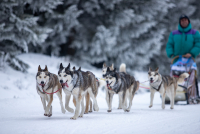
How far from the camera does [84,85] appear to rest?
623 centimetres

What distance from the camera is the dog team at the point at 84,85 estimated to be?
19.1 ft

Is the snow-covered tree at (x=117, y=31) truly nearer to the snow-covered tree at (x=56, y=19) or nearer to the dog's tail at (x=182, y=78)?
the snow-covered tree at (x=56, y=19)

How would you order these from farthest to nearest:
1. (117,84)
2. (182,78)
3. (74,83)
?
1. (182,78)
2. (117,84)
3. (74,83)

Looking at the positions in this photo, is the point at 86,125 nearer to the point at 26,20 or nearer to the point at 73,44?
the point at 26,20

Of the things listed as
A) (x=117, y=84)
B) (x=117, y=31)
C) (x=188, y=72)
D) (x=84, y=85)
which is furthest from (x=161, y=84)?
(x=117, y=31)

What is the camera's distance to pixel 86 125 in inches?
193

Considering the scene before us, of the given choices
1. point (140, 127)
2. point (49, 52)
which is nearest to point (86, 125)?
point (140, 127)

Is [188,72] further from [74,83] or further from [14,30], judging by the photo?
[14,30]

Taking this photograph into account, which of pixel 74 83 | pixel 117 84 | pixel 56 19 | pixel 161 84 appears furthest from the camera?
pixel 56 19

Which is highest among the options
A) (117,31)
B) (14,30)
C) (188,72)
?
(117,31)

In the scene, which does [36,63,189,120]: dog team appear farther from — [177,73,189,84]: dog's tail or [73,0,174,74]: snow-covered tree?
[73,0,174,74]: snow-covered tree

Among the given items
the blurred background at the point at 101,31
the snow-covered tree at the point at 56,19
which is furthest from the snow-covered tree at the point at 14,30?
the blurred background at the point at 101,31

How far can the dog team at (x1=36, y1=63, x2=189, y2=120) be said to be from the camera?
583cm

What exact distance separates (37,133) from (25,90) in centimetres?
604
